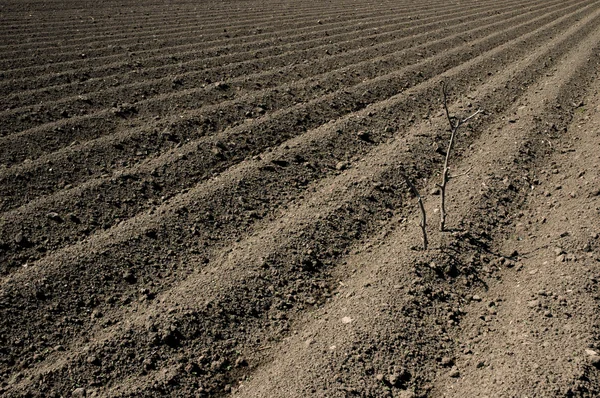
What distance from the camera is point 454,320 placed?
124 inches

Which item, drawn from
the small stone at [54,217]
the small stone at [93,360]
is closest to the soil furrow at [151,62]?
the small stone at [54,217]

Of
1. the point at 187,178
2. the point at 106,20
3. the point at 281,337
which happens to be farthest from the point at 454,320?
the point at 106,20

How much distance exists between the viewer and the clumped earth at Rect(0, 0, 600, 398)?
291 centimetres

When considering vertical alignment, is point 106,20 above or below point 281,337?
above

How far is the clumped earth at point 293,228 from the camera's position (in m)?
2.91

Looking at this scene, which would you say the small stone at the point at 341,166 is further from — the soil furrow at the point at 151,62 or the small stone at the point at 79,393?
the soil furrow at the point at 151,62

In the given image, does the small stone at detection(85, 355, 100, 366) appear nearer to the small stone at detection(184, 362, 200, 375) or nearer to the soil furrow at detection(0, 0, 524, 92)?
the small stone at detection(184, 362, 200, 375)

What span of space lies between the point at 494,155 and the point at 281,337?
115 inches

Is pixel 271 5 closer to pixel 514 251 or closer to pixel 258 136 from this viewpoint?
pixel 258 136

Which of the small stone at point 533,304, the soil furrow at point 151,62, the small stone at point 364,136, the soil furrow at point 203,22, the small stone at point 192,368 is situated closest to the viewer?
the small stone at point 192,368

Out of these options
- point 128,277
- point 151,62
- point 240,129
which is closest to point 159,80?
point 151,62

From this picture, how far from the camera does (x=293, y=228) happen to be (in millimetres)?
4004

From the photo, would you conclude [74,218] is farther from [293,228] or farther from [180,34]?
[180,34]

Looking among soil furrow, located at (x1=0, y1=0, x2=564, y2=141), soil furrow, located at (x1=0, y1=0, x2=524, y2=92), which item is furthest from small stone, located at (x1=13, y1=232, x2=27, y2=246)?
soil furrow, located at (x1=0, y1=0, x2=524, y2=92)
